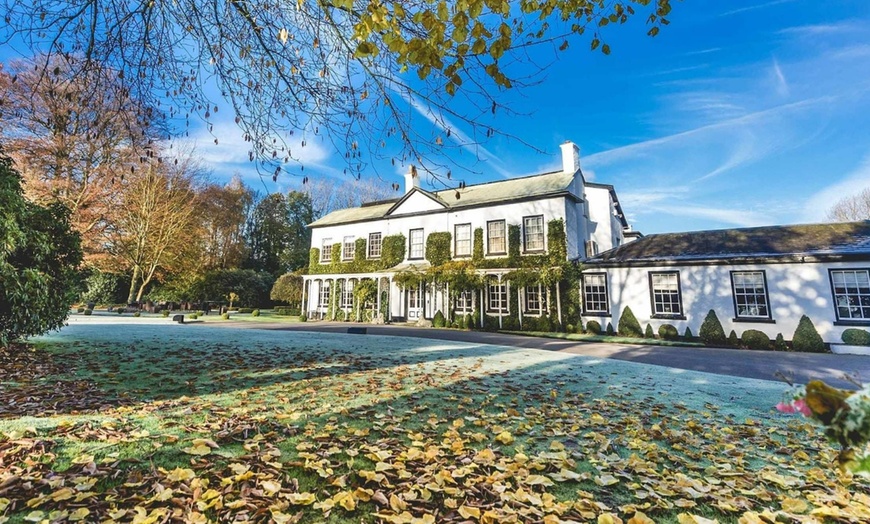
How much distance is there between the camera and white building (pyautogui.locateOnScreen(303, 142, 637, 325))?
66.5ft

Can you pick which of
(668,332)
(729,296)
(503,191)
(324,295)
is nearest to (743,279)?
(729,296)

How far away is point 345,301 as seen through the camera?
86.0ft

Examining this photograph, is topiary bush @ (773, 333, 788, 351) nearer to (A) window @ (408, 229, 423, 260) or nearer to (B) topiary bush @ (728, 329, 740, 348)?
(B) topiary bush @ (728, 329, 740, 348)

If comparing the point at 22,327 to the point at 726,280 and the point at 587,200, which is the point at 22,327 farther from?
the point at 587,200

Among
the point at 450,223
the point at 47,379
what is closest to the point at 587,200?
the point at 450,223

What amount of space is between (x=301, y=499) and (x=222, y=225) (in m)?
41.0

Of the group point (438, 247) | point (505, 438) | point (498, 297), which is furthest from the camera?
point (438, 247)

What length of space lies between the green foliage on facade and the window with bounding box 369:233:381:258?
4.20 m

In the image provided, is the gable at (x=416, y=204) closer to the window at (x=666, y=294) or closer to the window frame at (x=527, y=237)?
the window frame at (x=527, y=237)

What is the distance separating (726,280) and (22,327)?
855 inches

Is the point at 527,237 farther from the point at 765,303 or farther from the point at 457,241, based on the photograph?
the point at 765,303

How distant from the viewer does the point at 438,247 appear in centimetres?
2308

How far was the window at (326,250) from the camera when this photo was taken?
27969 mm

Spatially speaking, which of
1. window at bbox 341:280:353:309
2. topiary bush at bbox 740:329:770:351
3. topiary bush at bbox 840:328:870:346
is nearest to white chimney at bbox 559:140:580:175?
topiary bush at bbox 740:329:770:351
